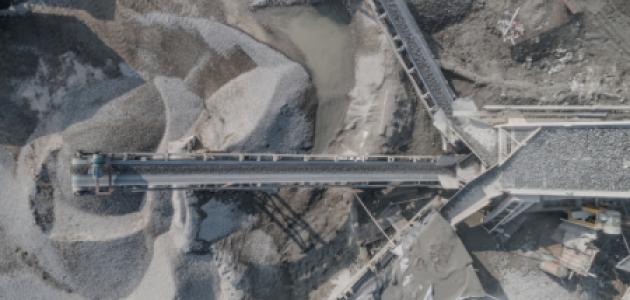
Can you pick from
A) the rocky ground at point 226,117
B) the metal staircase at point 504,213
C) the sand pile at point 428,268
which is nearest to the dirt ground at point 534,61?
the rocky ground at point 226,117

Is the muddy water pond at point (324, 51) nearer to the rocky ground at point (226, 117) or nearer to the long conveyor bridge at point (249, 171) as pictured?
the rocky ground at point (226, 117)

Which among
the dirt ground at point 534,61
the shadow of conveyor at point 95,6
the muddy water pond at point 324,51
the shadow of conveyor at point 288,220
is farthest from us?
the muddy water pond at point 324,51

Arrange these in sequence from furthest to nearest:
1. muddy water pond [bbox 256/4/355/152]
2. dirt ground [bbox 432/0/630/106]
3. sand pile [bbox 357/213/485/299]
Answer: muddy water pond [bbox 256/4/355/152] < dirt ground [bbox 432/0/630/106] < sand pile [bbox 357/213/485/299]

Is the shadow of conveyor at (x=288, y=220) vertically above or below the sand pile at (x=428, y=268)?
above

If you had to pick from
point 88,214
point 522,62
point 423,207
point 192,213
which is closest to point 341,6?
point 522,62

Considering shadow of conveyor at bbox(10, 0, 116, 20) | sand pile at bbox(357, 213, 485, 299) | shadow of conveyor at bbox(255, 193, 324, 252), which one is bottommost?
sand pile at bbox(357, 213, 485, 299)

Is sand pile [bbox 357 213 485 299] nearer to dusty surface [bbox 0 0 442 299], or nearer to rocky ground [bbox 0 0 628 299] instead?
rocky ground [bbox 0 0 628 299]

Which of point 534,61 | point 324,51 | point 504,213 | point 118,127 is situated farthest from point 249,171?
point 534,61

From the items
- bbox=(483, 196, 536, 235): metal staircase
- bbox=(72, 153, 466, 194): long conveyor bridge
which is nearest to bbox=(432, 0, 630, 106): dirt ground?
bbox=(72, 153, 466, 194): long conveyor bridge

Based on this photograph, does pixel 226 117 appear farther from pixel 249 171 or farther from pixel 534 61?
pixel 534 61
